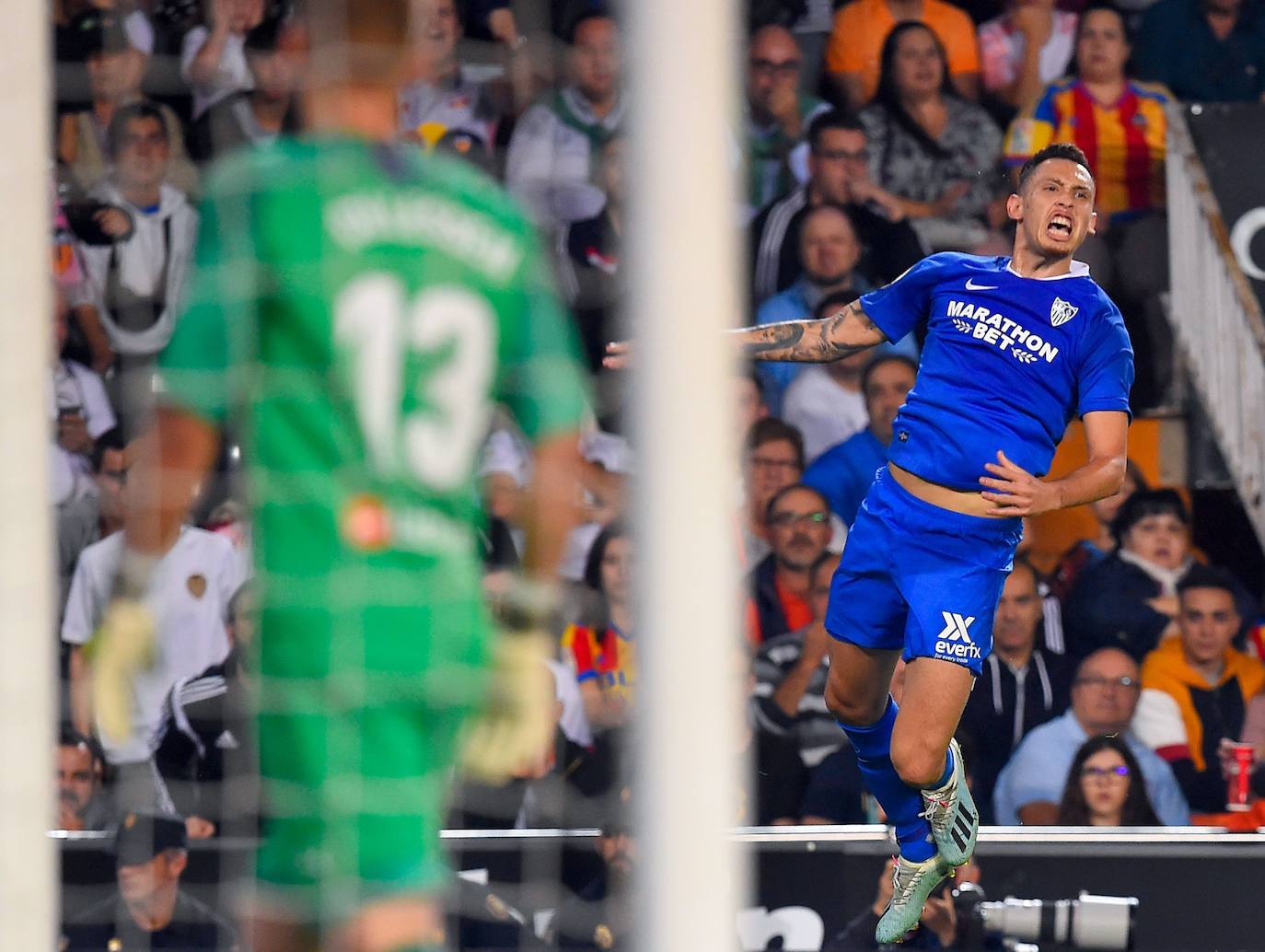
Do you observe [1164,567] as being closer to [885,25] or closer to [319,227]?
[885,25]

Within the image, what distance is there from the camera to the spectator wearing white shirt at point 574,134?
647 centimetres

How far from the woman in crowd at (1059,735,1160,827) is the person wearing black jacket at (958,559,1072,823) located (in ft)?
0.60

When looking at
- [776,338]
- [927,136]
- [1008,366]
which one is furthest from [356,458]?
[927,136]

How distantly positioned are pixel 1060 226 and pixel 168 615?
10.2 feet

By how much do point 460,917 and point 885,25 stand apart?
3343 mm

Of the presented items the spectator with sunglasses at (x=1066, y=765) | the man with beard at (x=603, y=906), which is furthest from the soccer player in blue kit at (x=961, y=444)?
the spectator with sunglasses at (x=1066, y=765)

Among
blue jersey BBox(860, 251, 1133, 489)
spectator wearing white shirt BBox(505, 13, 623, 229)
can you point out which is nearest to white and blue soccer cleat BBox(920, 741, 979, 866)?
blue jersey BBox(860, 251, 1133, 489)

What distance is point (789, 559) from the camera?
6141 millimetres

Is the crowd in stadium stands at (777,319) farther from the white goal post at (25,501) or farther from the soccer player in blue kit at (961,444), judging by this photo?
the white goal post at (25,501)

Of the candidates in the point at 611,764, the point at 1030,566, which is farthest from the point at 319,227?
the point at 1030,566

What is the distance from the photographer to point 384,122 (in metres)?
2.64

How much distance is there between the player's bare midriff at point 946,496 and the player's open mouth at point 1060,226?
55 centimetres

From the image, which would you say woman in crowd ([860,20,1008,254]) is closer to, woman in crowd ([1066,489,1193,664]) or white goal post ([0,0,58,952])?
woman in crowd ([1066,489,1193,664])

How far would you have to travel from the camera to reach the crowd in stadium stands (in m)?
5.88
